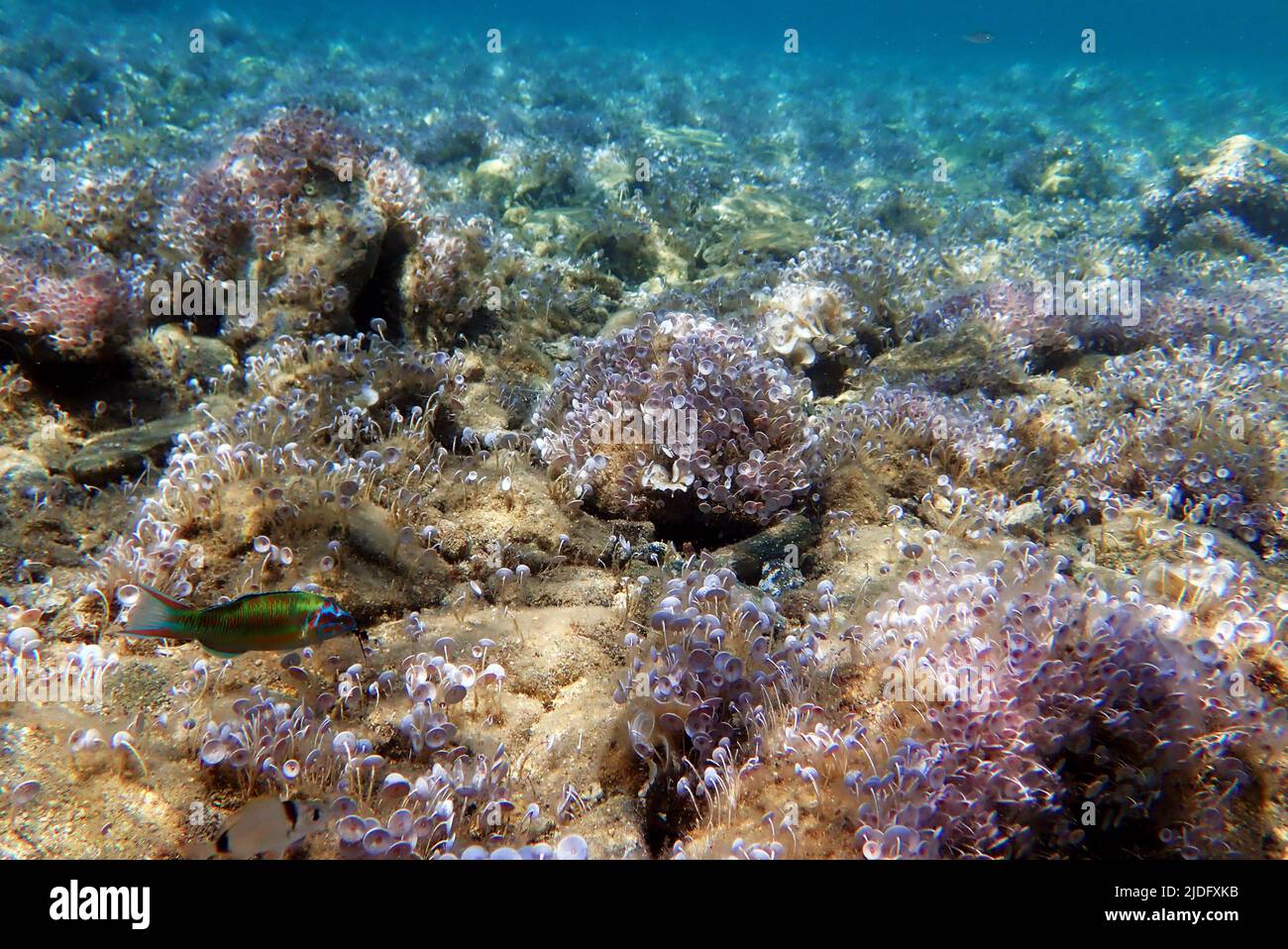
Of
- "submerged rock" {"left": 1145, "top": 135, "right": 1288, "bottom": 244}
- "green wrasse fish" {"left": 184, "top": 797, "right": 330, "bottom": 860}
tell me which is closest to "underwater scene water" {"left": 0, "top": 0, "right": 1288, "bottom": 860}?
"green wrasse fish" {"left": 184, "top": 797, "right": 330, "bottom": 860}

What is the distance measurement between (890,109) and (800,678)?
95.0ft

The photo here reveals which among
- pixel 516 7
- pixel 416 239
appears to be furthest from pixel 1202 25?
pixel 416 239

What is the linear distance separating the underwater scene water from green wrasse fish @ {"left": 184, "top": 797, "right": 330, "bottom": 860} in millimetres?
14

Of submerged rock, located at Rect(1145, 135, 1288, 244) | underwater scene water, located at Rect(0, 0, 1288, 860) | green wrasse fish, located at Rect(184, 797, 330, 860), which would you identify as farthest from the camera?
submerged rock, located at Rect(1145, 135, 1288, 244)

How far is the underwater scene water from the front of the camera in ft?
8.02

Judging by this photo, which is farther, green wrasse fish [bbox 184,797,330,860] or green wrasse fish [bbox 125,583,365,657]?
green wrasse fish [bbox 125,583,365,657]

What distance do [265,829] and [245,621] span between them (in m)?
0.82

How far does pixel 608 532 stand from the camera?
442 cm

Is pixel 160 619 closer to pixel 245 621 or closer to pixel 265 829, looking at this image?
pixel 245 621

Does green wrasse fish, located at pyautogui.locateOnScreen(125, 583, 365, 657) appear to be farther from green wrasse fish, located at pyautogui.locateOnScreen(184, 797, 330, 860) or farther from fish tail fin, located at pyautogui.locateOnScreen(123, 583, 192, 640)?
green wrasse fish, located at pyautogui.locateOnScreen(184, 797, 330, 860)

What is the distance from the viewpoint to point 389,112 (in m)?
16.9

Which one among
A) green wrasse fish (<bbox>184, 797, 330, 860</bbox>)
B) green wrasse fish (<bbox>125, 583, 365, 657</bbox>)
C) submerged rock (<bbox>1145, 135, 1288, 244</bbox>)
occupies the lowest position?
green wrasse fish (<bbox>184, 797, 330, 860</bbox>)

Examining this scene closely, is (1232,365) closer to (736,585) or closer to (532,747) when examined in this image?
(736,585)

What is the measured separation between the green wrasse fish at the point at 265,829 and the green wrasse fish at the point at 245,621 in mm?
677
